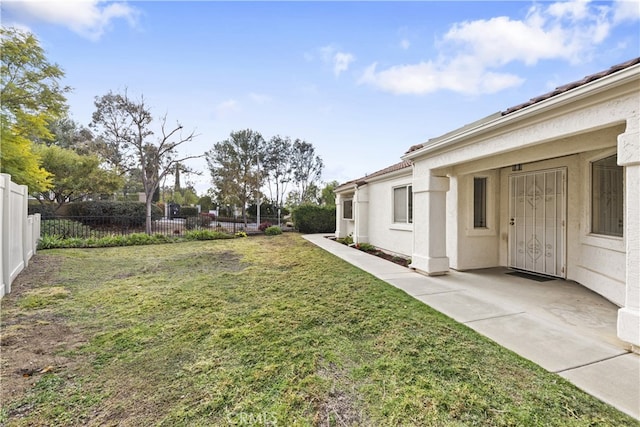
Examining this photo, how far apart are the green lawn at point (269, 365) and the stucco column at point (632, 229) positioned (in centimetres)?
130

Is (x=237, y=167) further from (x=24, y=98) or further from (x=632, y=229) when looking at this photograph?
(x=632, y=229)

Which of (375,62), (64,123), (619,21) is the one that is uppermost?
(64,123)

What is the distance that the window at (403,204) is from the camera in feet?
30.0

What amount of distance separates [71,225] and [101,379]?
48.6ft

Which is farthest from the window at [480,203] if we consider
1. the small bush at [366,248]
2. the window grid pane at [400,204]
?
the small bush at [366,248]

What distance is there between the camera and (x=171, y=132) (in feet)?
55.4

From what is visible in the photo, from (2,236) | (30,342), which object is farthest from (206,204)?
(30,342)

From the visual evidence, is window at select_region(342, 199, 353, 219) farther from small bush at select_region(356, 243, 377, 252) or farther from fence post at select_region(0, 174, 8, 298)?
fence post at select_region(0, 174, 8, 298)

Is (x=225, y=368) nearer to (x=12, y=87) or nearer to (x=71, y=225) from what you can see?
(x=12, y=87)

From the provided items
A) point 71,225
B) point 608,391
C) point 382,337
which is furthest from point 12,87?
point 608,391

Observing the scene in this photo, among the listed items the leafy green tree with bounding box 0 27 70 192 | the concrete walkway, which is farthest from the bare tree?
the concrete walkway

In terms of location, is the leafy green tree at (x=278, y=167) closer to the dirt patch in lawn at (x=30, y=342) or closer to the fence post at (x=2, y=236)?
the fence post at (x=2, y=236)

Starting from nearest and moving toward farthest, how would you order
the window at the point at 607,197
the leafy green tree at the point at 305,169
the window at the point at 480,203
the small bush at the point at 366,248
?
the window at the point at 607,197, the window at the point at 480,203, the small bush at the point at 366,248, the leafy green tree at the point at 305,169

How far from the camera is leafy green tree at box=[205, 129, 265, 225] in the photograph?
1042 inches
